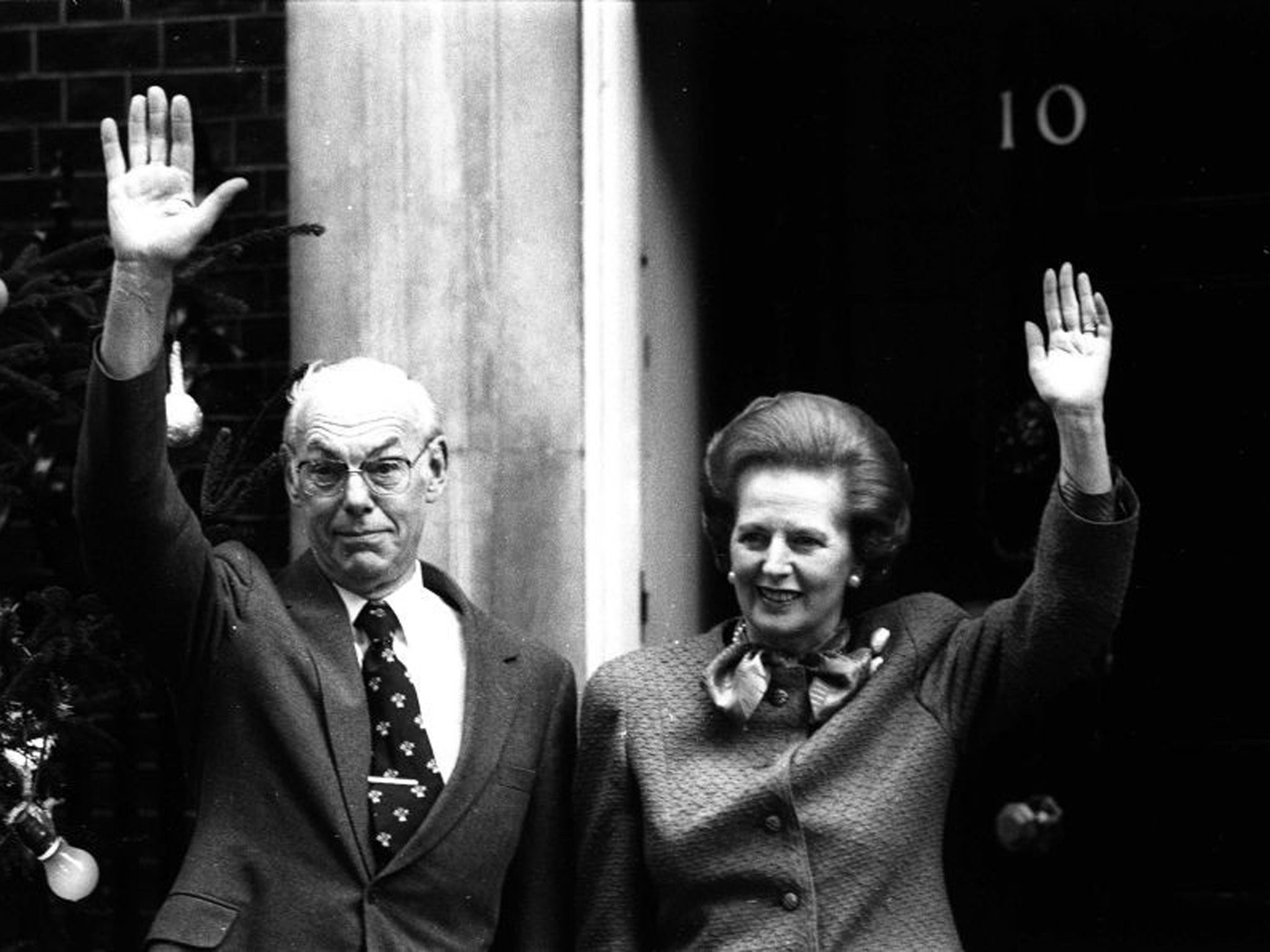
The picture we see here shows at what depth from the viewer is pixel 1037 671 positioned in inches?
164

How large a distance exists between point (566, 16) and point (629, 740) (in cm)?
210

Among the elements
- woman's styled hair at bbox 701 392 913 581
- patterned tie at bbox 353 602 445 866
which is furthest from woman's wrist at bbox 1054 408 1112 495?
patterned tie at bbox 353 602 445 866

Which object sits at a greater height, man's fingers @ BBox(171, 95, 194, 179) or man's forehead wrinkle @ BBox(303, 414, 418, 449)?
man's fingers @ BBox(171, 95, 194, 179)

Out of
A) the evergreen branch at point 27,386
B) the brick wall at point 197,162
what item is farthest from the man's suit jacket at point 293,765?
the brick wall at point 197,162

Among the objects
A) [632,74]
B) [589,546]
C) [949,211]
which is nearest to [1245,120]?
[949,211]

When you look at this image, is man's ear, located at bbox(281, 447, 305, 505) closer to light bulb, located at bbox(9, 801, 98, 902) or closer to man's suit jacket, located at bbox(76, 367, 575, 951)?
man's suit jacket, located at bbox(76, 367, 575, 951)

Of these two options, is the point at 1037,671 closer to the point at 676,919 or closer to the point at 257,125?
the point at 676,919

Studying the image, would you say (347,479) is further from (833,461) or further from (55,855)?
(55,855)

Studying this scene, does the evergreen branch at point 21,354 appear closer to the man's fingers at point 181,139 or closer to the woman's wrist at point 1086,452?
the man's fingers at point 181,139

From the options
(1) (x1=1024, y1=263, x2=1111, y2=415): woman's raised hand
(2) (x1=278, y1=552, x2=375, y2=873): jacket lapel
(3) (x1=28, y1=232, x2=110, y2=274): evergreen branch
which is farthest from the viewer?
(3) (x1=28, y1=232, x2=110, y2=274): evergreen branch

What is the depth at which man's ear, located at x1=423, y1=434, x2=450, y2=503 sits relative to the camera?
4.45 metres

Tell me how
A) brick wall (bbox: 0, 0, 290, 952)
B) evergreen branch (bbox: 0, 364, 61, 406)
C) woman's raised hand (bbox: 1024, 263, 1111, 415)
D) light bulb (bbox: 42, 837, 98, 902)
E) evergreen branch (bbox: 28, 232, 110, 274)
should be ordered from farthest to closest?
1. brick wall (bbox: 0, 0, 290, 952)
2. evergreen branch (bbox: 28, 232, 110, 274)
3. evergreen branch (bbox: 0, 364, 61, 406)
4. light bulb (bbox: 42, 837, 98, 902)
5. woman's raised hand (bbox: 1024, 263, 1111, 415)

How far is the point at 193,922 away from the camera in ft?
13.8

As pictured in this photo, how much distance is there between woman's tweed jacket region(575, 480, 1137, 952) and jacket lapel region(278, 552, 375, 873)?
432mm
